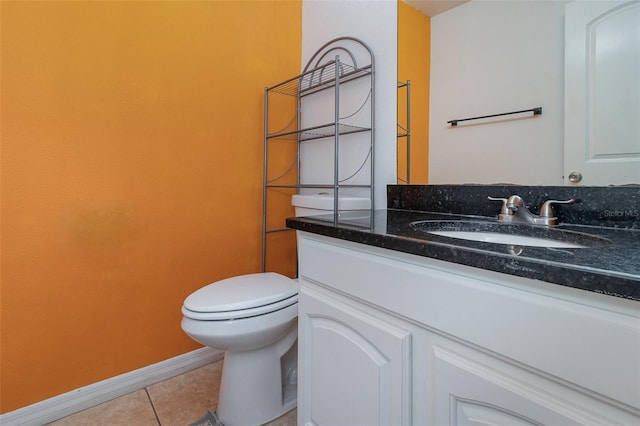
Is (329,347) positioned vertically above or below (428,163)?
below

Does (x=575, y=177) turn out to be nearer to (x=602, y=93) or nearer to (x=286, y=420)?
(x=602, y=93)

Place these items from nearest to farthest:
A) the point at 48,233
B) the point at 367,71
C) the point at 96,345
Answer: the point at 48,233 < the point at 96,345 < the point at 367,71

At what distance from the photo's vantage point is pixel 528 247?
0.57 meters

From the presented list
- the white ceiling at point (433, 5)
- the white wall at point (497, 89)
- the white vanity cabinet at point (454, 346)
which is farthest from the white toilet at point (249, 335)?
the white ceiling at point (433, 5)

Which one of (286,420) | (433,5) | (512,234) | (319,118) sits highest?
(433,5)

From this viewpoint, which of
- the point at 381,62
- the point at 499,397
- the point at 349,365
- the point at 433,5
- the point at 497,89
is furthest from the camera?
the point at 381,62

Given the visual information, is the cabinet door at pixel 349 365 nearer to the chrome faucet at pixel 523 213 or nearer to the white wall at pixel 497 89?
the chrome faucet at pixel 523 213

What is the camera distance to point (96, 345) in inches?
50.6

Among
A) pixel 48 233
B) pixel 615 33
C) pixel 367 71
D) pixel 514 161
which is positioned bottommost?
pixel 48 233

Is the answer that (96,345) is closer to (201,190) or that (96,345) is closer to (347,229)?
(201,190)

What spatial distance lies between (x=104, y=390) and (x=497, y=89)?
1.82 meters

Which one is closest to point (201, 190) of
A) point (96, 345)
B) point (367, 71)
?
point (96, 345)

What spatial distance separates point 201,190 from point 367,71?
3.07 ft

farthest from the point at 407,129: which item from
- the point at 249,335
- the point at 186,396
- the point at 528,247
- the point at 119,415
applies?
the point at 119,415
